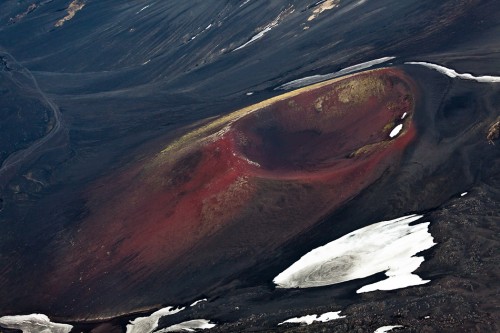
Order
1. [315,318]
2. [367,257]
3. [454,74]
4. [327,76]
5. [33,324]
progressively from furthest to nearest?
[327,76] → [454,74] → [33,324] → [367,257] → [315,318]

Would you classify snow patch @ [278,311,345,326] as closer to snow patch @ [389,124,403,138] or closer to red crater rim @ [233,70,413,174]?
red crater rim @ [233,70,413,174]

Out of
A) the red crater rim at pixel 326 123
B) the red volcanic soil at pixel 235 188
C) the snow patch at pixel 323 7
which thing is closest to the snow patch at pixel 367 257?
the red volcanic soil at pixel 235 188

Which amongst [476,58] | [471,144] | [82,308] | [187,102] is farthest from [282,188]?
[187,102]

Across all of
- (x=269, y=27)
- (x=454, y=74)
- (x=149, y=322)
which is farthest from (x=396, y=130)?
(x=269, y=27)

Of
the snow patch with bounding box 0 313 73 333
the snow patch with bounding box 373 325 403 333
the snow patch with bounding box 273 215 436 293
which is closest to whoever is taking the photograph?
the snow patch with bounding box 373 325 403 333

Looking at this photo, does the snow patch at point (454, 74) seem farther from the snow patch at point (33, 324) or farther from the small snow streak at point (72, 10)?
the small snow streak at point (72, 10)

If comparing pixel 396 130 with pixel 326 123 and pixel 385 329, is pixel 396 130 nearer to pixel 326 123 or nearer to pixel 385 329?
pixel 326 123

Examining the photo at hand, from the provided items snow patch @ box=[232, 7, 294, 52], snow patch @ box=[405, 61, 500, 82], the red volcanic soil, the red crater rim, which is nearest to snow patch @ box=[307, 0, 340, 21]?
snow patch @ box=[232, 7, 294, 52]
